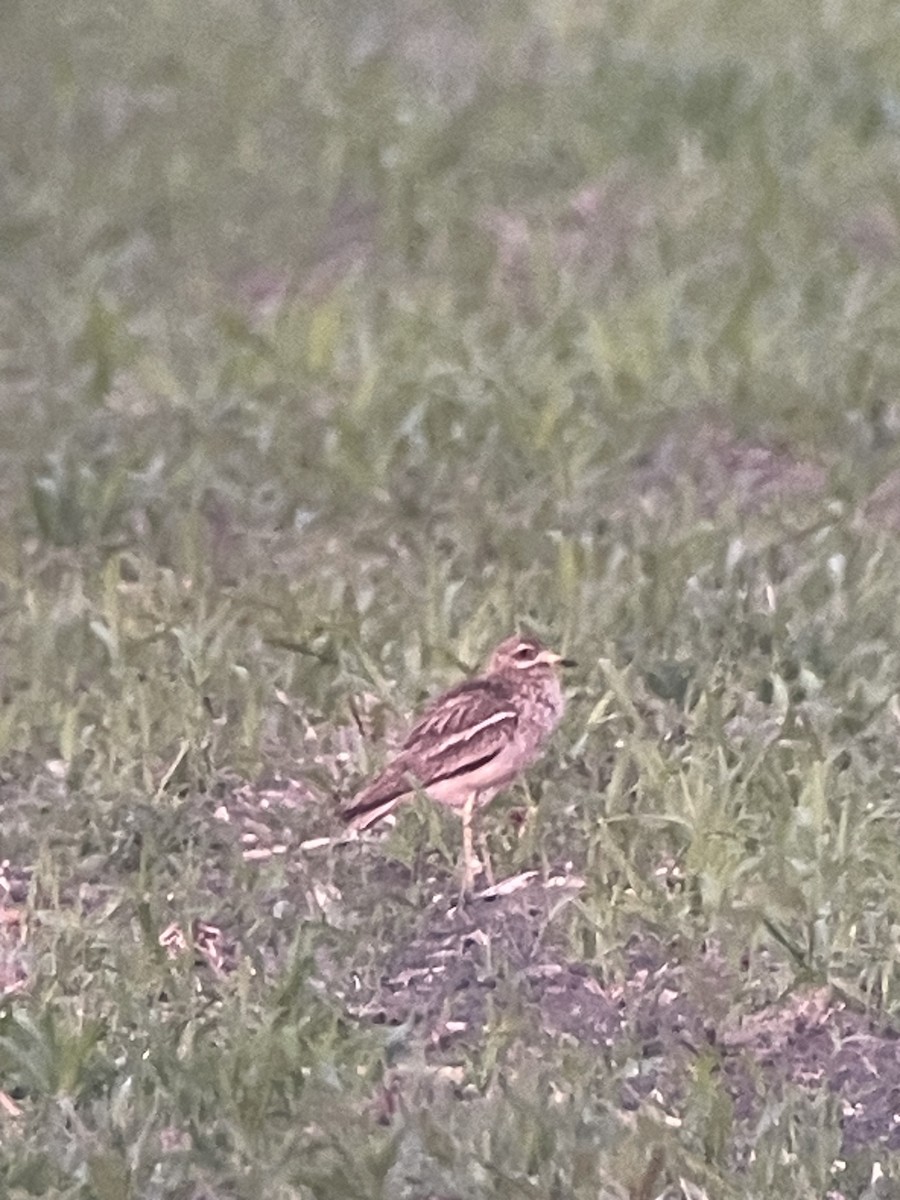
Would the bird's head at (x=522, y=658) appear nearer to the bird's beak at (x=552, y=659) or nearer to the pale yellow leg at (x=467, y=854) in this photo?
the bird's beak at (x=552, y=659)

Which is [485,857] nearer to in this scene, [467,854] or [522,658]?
A: [467,854]

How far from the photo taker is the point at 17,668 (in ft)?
25.7

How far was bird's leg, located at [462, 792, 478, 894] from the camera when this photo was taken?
6441 millimetres

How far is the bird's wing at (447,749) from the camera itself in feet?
21.6

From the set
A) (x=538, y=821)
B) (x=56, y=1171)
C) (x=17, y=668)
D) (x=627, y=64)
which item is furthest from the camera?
(x=627, y=64)

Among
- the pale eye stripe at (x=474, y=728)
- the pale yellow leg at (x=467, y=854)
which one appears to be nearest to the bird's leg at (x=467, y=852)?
the pale yellow leg at (x=467, y=854)

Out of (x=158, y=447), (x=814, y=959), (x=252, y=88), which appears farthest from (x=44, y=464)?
(x=252, y=88)

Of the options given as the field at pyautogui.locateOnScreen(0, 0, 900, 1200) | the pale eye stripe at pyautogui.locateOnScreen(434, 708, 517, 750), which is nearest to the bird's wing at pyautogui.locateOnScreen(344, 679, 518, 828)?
the pale eye stripe at pyautogui.locateOnScreen(434, 708, 517, 750)

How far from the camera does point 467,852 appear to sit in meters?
6.45

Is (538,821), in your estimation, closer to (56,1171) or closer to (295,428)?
(56,1171)

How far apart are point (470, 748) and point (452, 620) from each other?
1.48m

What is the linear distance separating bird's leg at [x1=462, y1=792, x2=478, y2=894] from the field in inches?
3.4

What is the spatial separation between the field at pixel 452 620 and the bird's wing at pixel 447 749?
160mm

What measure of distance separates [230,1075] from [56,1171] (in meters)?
0.40
